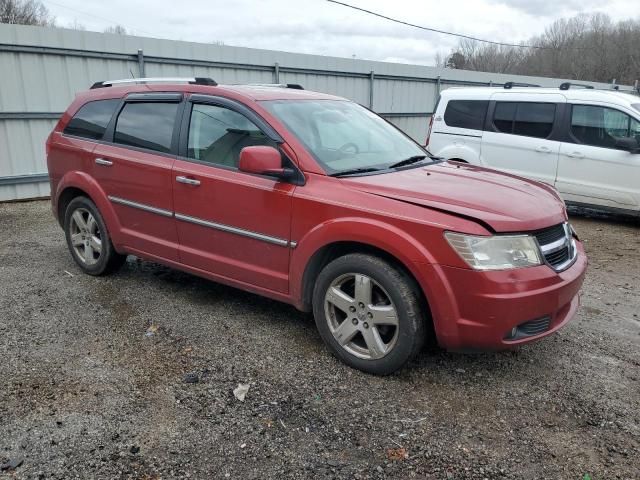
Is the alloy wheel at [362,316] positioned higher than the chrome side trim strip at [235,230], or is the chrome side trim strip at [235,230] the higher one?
the chrome side trim strip at [235,230]

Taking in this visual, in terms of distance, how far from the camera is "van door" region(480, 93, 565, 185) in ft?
26.3

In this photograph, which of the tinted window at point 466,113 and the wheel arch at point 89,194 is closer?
the wheel arch at point 89,194

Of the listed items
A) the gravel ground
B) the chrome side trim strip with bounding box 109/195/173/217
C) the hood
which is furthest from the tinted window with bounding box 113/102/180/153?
the hood

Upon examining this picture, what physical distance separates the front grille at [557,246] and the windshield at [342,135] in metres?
1.20

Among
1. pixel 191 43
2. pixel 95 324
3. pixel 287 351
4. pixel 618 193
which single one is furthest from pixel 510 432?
pixel 191 43

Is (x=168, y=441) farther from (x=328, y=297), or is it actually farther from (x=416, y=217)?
(x=416, y=217)

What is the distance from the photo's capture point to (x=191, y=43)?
10062mm

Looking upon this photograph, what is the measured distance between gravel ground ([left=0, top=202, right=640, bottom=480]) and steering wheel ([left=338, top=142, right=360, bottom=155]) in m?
1.35

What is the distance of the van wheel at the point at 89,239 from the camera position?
4.87 metres

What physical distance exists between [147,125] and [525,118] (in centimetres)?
609

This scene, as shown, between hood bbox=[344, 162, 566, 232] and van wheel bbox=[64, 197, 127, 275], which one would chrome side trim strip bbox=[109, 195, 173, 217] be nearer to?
van wheel bbox=[64, 197, 127, 275]

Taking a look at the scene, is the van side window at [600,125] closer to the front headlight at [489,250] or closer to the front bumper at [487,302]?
the front bumper at [487,302]

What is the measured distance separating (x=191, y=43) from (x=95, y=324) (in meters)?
7.45

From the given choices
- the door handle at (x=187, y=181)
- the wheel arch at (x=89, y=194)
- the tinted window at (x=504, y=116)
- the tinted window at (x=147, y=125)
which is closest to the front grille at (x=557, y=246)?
the door handle at (x=187, y=181)
